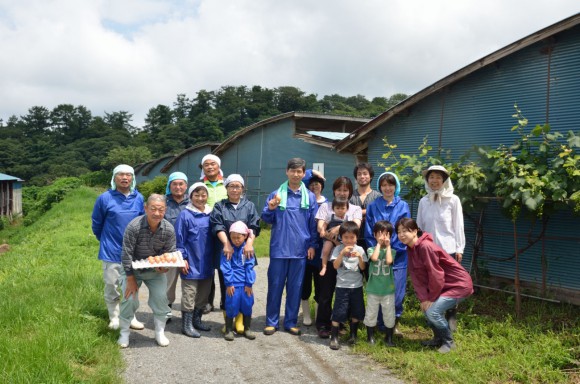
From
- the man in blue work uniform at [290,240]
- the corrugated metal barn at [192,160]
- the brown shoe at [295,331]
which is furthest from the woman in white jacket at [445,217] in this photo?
the corrugated metal barn at [192,160]

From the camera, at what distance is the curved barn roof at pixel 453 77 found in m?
6.38

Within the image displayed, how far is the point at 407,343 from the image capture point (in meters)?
5.18

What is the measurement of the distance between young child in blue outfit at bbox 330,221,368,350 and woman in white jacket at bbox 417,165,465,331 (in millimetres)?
881

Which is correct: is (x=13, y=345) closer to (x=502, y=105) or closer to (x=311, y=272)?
(x=311, y=272)

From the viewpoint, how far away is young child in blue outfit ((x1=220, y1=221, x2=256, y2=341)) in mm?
5215

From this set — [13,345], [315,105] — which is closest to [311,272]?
[13,345]

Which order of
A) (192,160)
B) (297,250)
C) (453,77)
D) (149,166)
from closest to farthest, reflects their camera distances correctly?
(297,250) < (453,77) < (192,160) < (149,166)

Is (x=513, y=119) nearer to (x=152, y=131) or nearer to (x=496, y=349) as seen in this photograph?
(x=496, y=349)

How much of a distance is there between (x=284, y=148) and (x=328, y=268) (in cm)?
1171

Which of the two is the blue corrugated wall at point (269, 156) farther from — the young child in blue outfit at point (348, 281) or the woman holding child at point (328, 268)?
the young child in blue outfit at point (348, 281)

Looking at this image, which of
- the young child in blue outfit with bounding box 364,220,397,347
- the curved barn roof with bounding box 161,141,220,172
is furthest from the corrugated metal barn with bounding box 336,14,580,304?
the curved barn roof with bounding box 161,141,220,172

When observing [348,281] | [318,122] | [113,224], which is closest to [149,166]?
[318,122]

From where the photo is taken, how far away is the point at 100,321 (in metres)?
5.38

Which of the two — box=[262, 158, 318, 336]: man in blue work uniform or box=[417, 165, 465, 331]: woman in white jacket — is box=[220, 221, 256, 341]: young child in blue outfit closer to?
box=[262, 158, 318, 336]: man in blue work uniform
